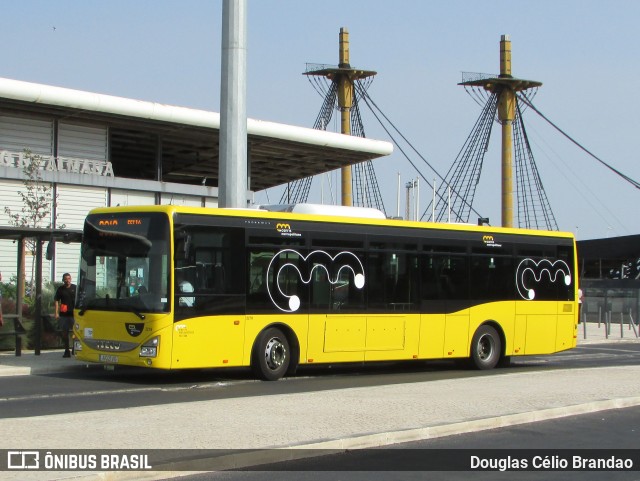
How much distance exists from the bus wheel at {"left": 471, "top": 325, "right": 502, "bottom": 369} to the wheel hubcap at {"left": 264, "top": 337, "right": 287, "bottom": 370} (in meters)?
4.88

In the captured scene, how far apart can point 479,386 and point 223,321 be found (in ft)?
14.3

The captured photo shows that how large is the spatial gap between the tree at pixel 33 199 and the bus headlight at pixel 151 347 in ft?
50.1

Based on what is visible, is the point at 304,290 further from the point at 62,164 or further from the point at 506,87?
the point at 506,87

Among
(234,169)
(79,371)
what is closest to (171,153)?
(234,169)

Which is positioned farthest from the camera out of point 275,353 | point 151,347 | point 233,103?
point 233,103

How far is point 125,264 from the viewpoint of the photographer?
658 inches

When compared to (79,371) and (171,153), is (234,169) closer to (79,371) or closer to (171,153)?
(79,371)

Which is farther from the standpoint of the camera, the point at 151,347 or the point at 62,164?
the point at 62,164

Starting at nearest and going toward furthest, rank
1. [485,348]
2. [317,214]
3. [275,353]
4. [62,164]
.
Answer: [275,353] → [317,214] → [485,348] → [62,164]

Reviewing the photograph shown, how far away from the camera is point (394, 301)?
19.4 m

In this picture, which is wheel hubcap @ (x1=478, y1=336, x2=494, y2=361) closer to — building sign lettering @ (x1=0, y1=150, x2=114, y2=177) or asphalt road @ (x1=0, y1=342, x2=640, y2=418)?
asphalt road @ (x1=0, y1=342, x2=640, y2=418)

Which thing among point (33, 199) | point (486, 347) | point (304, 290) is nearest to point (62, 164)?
point (33, 199)

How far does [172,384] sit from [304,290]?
2.90 m

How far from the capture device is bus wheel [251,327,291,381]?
56.9 ft
